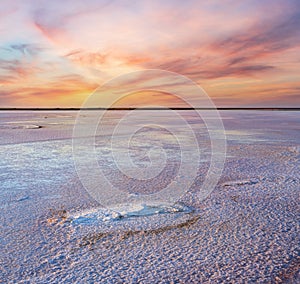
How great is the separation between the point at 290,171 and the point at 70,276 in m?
4.87

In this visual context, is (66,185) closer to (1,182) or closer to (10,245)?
(1,182)

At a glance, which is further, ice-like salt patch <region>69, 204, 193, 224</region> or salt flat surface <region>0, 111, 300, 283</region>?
ice-like salt patch <region>69, 204, 193, 224</region>

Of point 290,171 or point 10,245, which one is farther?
point 290,171

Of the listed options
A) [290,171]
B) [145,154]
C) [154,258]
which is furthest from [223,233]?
[145,154]

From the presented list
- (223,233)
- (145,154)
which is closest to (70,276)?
(223,233)

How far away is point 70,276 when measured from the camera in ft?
7.54

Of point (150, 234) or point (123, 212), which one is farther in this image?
point (123, 212)

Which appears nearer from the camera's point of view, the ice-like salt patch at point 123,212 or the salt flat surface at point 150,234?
the salt flat surface at point 150,234

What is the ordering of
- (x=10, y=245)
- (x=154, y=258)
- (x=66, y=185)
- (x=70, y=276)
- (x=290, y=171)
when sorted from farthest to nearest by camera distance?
(x=290, y=171)
(x=66, y=185)
(x=10, y=245)
(x=154, y=258)
(x=70, y=276)

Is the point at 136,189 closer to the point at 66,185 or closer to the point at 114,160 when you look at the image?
the point at 66,185

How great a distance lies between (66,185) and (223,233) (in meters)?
2.79

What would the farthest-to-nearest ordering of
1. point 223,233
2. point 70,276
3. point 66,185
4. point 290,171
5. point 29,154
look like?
point 29,154, point 290,171, point 66,185, point 223,233, point 70,276

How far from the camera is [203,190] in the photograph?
470 cm

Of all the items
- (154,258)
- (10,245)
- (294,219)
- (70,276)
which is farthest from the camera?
(294,219)
